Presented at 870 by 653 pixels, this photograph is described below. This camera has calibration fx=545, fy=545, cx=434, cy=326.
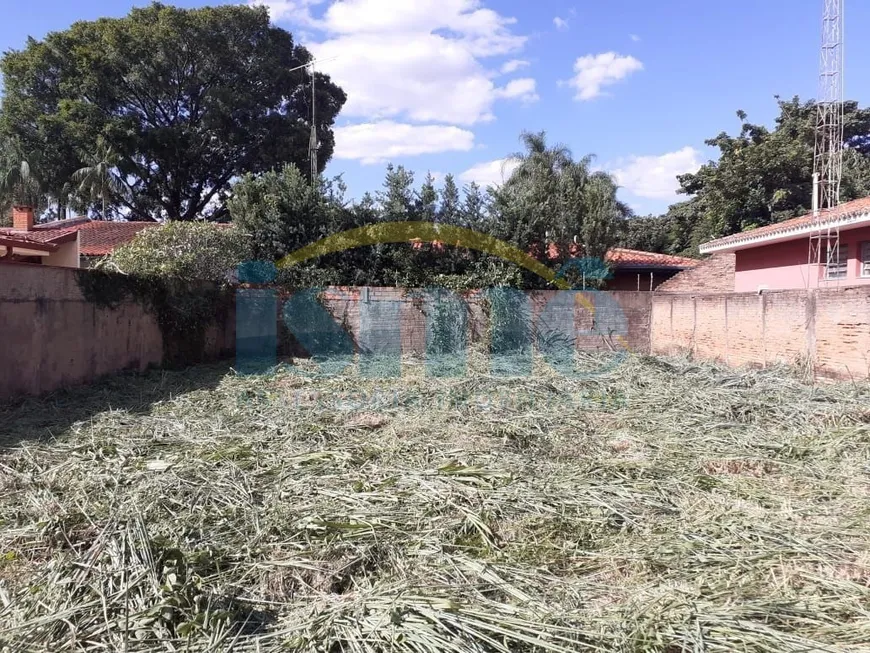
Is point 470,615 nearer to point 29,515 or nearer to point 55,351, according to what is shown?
point 29,515

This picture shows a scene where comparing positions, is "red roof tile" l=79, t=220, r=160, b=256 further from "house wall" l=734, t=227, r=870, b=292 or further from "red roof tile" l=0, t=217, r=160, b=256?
"house wall" l=734, t=227, r=870, b=292

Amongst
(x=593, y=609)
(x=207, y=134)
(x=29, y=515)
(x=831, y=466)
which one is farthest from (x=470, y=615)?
(x=207, y=134)

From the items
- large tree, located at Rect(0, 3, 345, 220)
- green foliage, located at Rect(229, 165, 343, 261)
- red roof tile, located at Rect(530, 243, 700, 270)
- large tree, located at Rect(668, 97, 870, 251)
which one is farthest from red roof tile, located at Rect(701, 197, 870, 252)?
large tree, located at Rect(0, 3, 345, 220)

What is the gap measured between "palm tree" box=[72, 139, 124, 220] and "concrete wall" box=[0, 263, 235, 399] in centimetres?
1401

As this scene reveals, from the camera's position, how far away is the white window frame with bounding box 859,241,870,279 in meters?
10.6

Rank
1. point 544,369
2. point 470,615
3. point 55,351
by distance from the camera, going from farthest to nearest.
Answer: point 544,369 → point 55,351 → point 470,615

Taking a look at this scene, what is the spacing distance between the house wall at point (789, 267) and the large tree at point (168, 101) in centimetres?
1556

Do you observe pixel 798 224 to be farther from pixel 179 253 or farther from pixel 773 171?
pixel 179 253

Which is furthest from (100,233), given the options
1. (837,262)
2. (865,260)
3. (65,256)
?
(865,260)

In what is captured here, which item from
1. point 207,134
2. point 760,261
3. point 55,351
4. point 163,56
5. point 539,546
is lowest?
point 539,546

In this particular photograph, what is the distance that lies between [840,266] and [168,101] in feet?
71.2

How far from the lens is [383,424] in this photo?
17.9ft

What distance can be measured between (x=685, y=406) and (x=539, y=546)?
390 cm

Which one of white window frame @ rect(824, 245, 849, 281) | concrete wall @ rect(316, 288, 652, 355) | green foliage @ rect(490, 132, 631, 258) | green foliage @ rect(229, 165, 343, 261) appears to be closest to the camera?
concrete wall @ rect(316, 288, 652, 355)
